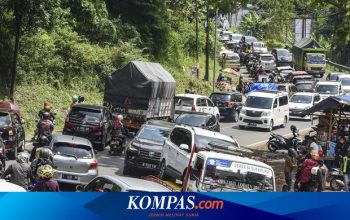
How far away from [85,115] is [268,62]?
4532 cm

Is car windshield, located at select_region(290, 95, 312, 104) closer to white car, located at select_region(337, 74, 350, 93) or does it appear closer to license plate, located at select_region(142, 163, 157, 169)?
white car, located at select_region(337, 74, 350, 93)

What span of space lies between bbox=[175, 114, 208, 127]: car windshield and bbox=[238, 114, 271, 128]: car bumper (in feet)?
28.9

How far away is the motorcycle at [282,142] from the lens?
28.6 meters

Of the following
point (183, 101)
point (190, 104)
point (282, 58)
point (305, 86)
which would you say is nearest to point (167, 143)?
point (190, 104)

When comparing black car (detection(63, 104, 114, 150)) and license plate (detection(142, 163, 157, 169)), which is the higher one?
black car (detection(63, 104, 114, 150))

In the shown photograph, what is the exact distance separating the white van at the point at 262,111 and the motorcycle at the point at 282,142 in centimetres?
741

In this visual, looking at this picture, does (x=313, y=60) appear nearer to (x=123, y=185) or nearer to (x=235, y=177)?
(x=235, y=177)

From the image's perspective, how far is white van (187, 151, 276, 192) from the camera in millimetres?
14547

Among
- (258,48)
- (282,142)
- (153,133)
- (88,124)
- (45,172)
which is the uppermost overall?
(258,48)

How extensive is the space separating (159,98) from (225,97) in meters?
10.6

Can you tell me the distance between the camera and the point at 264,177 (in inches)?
583

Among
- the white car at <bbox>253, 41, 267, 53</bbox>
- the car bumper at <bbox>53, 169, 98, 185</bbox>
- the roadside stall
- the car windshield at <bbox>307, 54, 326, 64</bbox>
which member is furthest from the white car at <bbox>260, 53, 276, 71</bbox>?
the car bumper at <bbox>53, 169, 98, 185</bbox>

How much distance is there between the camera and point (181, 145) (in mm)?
18234

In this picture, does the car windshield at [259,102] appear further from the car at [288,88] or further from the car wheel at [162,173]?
the car wheel at [162,173]
